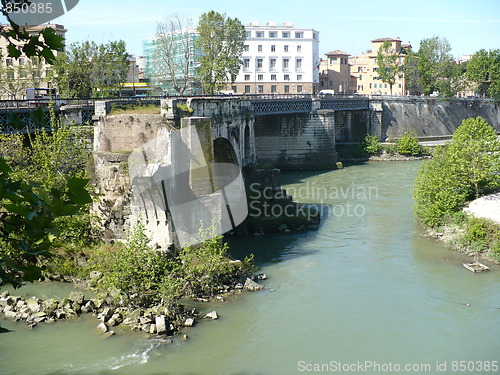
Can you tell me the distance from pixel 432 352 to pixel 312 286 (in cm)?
531

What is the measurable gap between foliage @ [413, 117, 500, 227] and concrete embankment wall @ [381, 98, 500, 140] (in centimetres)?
3010

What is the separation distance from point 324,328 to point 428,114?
49.5 metres

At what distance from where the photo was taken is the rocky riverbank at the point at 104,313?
16562 mm

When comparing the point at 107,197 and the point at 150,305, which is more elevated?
the point at 107,197

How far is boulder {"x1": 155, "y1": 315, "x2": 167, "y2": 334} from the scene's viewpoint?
16.2 m

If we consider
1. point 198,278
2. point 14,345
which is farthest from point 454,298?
point 14,345

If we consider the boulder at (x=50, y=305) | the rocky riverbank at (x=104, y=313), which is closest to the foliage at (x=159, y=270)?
the rocky riverbank at (x=104, y=313)

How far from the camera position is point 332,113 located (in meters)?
50.9

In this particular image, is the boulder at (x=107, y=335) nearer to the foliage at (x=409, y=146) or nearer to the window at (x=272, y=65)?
the foliage at (x=409, y=146)

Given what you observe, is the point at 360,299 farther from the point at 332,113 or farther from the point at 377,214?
the point at 332,113

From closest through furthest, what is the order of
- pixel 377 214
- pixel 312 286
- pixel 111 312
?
1. pixel 111 312
2. pixel 312 286
3. pixel 377 214

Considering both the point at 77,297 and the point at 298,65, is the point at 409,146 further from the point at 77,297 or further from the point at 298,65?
the point at 77,297

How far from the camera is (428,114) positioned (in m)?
62.3

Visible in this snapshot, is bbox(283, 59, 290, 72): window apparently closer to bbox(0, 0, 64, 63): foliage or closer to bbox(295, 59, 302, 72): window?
bbox(295, 59, 302, 72): window
